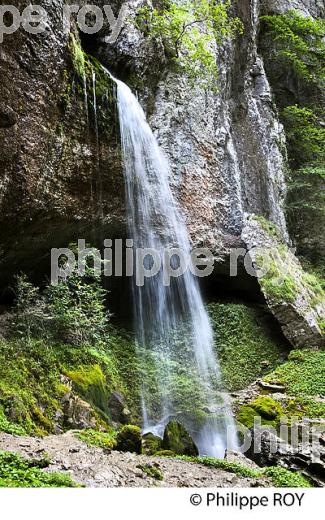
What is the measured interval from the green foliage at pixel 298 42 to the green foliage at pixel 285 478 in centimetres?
1754

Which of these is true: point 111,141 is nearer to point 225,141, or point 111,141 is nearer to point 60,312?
point 60,312

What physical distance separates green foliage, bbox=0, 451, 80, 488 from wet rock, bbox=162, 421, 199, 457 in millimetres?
3077

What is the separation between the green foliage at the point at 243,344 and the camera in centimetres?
1218

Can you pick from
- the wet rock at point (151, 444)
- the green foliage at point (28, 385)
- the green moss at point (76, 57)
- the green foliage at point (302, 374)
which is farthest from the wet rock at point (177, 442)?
the green moss at point (76, 57)

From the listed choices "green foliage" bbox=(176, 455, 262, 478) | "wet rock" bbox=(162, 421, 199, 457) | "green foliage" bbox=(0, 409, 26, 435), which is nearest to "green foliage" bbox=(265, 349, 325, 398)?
"wet rock" bbox=(162, 421, 199, 457)

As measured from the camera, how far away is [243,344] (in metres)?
13.0

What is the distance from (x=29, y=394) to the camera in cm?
668

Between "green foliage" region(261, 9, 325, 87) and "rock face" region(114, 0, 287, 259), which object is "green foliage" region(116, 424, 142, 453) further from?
"green foliage" region(261, 9, 325, 87)

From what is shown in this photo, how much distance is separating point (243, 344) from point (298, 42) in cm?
1438

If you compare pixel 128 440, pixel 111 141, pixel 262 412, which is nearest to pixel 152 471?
pixel 128 440

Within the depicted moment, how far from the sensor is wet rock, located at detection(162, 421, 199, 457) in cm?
722

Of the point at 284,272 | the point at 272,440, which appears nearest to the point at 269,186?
the point at 284,272

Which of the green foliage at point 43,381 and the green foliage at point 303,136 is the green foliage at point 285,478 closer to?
the green foliage at point 43,381

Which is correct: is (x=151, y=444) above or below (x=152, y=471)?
below
